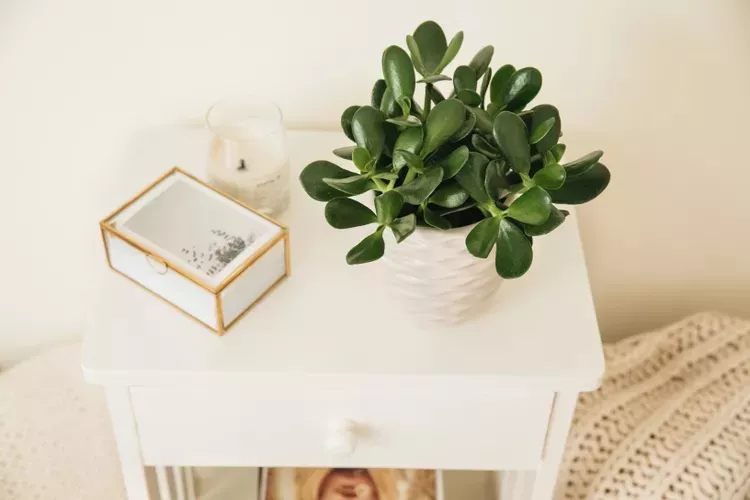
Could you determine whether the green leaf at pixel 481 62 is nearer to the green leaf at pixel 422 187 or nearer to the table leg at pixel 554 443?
the green leaf at pixel 422 187

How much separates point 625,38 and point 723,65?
126 millimetres

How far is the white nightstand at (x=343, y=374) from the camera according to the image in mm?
699

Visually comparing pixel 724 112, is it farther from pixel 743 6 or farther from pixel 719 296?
pixel 719 296

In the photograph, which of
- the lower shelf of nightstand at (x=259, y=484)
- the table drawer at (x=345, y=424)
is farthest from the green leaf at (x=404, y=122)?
the lower shelf of nightstand at (x=259, y=484)

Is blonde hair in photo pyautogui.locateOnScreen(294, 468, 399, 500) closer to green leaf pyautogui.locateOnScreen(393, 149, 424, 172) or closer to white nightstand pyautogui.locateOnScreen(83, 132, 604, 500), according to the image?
white nightstand pyautogui.locateOnScreen(83, 132, 604, 500)

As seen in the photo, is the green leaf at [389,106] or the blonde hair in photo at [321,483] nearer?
the green leaf at [389,106]

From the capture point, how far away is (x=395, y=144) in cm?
64

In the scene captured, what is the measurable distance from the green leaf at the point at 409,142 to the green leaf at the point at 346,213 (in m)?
0.05

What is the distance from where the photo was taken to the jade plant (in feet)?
1.99

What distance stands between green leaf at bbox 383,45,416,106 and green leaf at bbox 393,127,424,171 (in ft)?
0.12

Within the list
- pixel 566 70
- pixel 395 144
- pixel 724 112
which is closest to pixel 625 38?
pixel 566 70

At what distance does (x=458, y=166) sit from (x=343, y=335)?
20 centimetres

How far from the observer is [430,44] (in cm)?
68

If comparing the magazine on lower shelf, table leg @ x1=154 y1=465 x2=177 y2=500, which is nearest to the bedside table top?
table leg @ x1=154 y1=465 x2=177 y2=500
